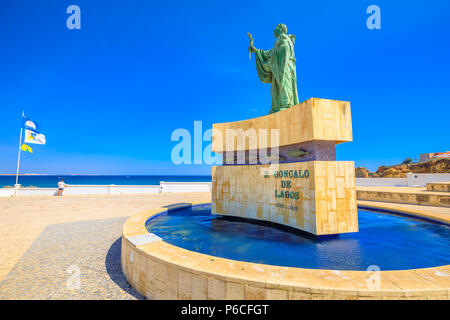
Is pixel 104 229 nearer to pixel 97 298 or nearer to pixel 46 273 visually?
pixel 46 273

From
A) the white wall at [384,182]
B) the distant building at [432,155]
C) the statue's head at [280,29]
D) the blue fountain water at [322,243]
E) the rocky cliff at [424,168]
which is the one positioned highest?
the statue's head at [280,29]

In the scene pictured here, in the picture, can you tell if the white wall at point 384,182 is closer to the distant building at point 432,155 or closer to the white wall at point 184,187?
the white wall at point 184,187

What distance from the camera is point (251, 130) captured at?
955 cm

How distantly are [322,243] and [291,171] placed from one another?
2470 mm

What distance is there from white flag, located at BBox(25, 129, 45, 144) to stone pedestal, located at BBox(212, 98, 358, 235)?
70.1ft

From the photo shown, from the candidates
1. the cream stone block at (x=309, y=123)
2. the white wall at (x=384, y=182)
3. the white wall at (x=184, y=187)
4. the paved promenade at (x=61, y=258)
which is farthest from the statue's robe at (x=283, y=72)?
the white wall at (x=384, y=182)

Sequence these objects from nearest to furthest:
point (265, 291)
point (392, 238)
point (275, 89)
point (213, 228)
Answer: point (265, 291)
point (392, 238)
point (213, 228)
point (275, 89)

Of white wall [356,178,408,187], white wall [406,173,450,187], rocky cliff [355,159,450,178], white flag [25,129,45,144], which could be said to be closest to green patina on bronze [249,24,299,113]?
white flag [25,129,45,144]

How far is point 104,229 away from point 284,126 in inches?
324

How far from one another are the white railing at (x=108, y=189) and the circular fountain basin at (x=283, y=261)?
15175 millimetres

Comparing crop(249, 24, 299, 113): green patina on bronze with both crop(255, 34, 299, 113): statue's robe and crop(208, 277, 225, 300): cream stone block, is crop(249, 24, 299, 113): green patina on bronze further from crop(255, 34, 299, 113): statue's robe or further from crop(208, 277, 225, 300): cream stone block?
crop(208, 277, 225, 300): cream stone block

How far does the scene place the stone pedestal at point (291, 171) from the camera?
254 inches

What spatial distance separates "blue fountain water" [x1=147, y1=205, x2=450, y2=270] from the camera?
4539mm
